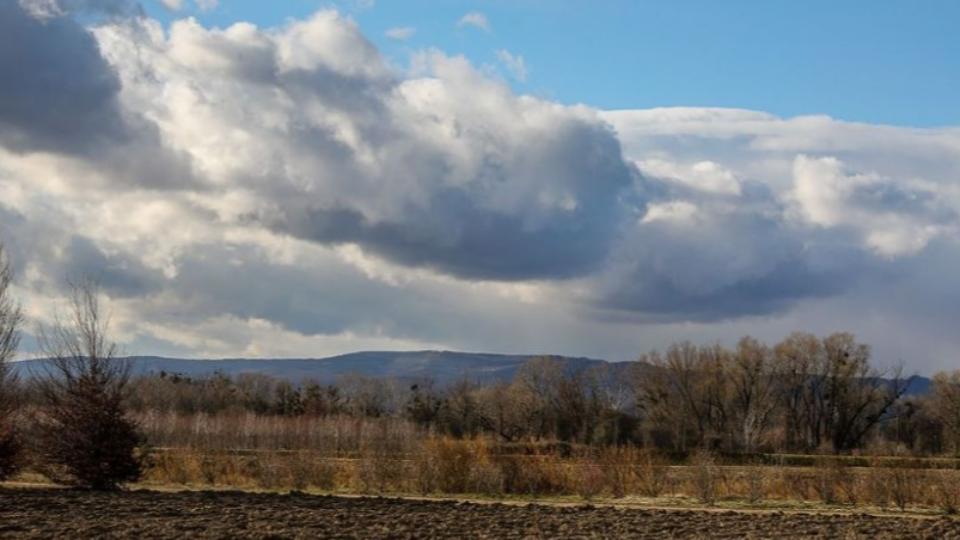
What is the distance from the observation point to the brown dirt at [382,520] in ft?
77.2

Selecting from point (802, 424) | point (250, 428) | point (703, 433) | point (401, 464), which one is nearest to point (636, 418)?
point (703, 433)

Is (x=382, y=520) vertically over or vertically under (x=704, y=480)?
under

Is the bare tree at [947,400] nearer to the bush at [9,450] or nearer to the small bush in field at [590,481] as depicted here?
the small bush in field at [590,481]

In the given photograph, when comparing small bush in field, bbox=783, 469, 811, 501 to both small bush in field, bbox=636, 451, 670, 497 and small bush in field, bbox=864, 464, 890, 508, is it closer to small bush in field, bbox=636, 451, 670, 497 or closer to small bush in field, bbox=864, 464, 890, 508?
small bush in field, bbox=864, 464, 890, 508

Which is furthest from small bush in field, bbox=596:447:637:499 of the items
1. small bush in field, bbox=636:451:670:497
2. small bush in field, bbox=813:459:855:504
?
small bush in field, bbox=813:459:855:504

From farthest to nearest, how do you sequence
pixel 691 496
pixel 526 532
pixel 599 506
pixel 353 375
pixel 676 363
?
pixel 353 375 → pixel 676 363 → pixel 691 496 → pixel 599 506 → pixel 526 532

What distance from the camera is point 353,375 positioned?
6255 inches

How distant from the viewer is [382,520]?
26.2 meters

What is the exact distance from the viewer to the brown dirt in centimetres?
2352

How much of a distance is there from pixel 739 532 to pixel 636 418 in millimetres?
70010

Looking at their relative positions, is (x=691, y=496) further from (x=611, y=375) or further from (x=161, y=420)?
(x=611, y=375)

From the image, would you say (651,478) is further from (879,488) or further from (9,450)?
(9,450)

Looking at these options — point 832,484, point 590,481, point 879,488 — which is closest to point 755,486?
point 832,484

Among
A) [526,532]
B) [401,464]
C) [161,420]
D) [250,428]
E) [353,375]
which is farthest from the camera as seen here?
[353,375]
